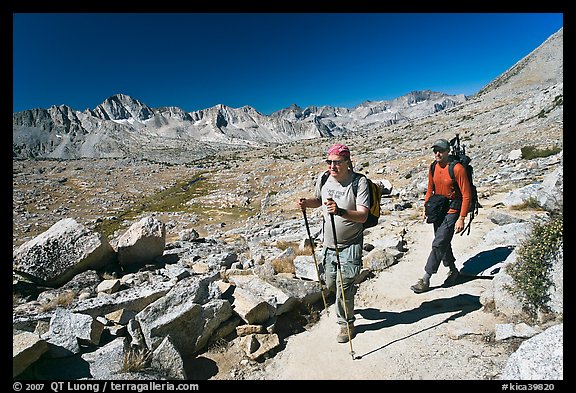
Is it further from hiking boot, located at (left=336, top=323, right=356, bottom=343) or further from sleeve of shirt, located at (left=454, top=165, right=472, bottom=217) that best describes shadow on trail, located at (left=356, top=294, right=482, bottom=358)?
sleeve of shirt, located at (left=454, top=165, right=472, bottom=217)

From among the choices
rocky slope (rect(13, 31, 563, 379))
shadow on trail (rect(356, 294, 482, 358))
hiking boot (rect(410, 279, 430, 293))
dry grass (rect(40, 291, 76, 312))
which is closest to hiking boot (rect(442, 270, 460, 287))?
rocky slope (rect(13, 31, 563, 379))

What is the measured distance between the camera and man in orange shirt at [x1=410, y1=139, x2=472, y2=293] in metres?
6.28

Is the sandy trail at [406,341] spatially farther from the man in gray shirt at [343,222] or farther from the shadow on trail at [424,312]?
the man in gray shirt at [343,222]

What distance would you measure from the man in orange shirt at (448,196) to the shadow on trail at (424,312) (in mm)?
640

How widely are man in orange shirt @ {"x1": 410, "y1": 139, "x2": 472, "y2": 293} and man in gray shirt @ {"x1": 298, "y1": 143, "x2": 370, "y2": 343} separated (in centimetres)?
233

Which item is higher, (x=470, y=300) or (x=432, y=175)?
(x=432, y=175)

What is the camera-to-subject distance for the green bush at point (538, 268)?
16.1ft

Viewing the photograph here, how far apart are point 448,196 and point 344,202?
9.62 feet

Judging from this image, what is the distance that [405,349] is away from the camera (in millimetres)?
5191

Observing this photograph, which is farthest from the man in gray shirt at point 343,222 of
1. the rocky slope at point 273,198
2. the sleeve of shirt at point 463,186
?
the sleeve of shirt at point 463,186
